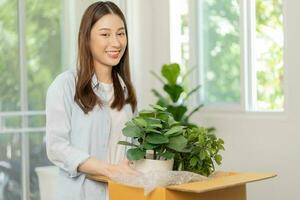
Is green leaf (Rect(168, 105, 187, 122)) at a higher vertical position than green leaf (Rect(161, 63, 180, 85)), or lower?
lower

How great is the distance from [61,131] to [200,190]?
0.56 meters

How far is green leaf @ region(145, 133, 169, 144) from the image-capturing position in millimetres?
1622

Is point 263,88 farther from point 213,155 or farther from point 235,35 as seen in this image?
point 213,155

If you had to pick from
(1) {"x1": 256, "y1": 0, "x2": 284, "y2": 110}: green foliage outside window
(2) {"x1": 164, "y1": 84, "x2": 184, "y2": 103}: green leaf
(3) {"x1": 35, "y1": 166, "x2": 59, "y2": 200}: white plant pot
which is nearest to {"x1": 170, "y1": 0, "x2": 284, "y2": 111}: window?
(1) {"x1": 256, "y1": 0, "x2": 284, "y2": 110}: green foliage outside window

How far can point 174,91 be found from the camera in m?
4.58

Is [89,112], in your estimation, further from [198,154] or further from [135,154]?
[198,154]

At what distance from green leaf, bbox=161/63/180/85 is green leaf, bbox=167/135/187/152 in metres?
2.92

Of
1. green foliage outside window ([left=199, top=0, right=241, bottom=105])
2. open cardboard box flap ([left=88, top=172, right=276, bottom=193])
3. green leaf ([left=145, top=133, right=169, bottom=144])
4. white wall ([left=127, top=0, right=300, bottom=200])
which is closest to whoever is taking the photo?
open cardboard box flap ([left=88, top=172, right=276, bottom=193])

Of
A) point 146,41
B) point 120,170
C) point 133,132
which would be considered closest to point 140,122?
point 133,132

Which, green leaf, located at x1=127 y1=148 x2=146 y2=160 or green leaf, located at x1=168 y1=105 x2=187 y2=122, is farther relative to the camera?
green leaf, located at x1=168 y1=105 x2=187 y2=122

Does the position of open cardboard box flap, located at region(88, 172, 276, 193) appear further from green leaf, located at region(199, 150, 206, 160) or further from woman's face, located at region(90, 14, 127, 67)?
woman's face, located at region(90, 14, 127, 67)

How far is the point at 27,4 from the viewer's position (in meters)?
4.43

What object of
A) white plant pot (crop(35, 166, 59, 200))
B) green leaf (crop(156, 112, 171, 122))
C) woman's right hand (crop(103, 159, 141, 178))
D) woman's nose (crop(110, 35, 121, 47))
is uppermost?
woman's nose (crop(110, 35, 121, 47))

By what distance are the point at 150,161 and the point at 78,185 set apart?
302 millimetres
